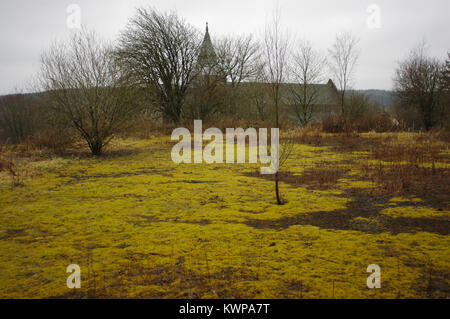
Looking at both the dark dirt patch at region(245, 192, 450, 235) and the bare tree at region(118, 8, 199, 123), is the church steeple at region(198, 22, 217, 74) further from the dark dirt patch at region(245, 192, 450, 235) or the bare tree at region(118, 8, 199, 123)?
the dark dirt patch at region(245, 192, 450, 235)

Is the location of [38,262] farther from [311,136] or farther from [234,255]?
[311,136]

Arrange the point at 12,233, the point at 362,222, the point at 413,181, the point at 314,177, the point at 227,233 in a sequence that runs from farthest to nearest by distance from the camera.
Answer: the point at 314,177, the point at 413,181, the point at 362,222, the point at 12,233, the point at 227,233

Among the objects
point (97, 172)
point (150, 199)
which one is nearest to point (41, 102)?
point (97, 172)

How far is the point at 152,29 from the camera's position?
814 inches

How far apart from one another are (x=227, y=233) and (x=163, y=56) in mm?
19455

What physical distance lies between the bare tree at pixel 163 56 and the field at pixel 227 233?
46.7 feet

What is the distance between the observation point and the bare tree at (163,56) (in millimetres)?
20594

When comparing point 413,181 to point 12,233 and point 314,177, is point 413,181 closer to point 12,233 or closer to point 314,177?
point 314,177

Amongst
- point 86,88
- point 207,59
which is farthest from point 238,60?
point 86,88

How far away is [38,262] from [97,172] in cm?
534

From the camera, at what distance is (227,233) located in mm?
4008

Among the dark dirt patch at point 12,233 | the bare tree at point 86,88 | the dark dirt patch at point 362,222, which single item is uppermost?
the bare tree at point 86,88

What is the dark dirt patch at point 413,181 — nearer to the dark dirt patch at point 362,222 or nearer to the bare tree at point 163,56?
the dark dirt patch at point 362,222

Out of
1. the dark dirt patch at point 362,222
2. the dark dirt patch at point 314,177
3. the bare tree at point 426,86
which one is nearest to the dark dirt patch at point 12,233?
the dark dirt patch at point 362,222
